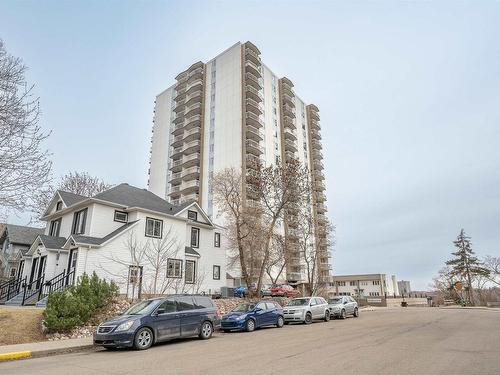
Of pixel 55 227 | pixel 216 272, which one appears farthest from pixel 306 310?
pixel 55 227

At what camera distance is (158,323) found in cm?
1244

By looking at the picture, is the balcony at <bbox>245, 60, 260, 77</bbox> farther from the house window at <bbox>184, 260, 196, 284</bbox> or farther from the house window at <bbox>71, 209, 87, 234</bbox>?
the house window at <bbox>71, 209, 87, 234</bbox>

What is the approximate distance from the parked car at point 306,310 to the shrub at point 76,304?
10.3 meters

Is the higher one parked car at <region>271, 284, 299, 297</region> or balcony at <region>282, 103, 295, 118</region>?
balcony at <region>282, 103, 295, 118</region>

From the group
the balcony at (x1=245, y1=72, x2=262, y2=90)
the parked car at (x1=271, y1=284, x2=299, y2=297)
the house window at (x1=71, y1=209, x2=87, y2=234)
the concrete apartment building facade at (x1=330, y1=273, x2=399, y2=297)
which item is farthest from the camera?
the concrete apartment building facade at (x1=330, y1=273, x2=399, y2=297)

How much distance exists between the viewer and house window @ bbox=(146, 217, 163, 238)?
28.1m

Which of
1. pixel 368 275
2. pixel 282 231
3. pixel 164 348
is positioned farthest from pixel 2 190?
pixel 368 275

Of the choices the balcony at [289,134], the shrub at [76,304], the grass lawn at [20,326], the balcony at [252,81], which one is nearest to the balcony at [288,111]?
the balcony at [289,134]

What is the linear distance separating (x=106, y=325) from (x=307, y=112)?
266ft

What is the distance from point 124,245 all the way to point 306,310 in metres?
13.8

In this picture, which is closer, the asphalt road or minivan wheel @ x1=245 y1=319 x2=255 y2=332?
the asphalt road

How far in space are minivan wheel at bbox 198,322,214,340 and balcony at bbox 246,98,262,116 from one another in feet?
180

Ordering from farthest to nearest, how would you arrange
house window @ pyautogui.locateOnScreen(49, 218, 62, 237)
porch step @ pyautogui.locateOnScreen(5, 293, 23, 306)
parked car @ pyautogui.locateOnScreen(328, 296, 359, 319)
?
house window @ pyautogui.locateOnScreen(49, 218, 62, 237) < parked car @ pyautogui.locateOnScreen(328, 296, 359, 319) < porch step @ pyautogui.locateOnScreen(5, 293, 23, 306)

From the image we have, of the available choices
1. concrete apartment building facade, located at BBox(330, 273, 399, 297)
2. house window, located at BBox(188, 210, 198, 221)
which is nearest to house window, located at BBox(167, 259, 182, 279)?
house window, located at BBox(188, 210, 198, 221)
